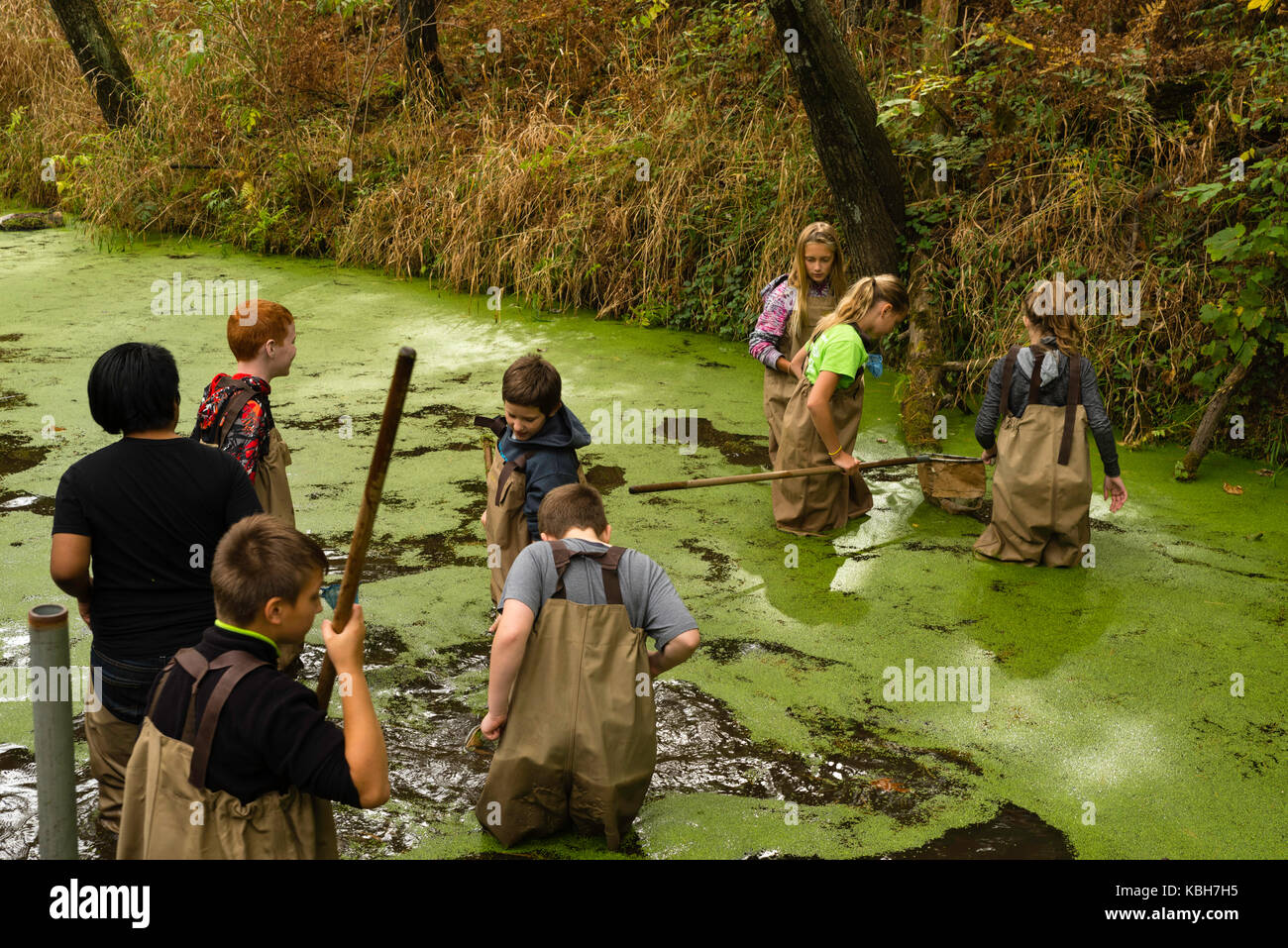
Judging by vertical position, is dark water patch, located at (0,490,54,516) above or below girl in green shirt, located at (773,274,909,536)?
below

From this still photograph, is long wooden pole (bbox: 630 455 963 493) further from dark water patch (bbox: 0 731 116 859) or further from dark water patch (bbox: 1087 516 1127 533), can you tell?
dark water patch (bbox: 0 731 116 859)

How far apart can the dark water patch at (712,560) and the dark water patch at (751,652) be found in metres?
0.55

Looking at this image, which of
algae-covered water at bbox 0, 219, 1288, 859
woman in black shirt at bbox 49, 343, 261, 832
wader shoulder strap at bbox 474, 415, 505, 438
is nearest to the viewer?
woman in black shirt at bbox 49, 343, 261, 832

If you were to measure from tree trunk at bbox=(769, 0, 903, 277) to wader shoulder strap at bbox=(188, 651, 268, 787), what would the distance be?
200 inches

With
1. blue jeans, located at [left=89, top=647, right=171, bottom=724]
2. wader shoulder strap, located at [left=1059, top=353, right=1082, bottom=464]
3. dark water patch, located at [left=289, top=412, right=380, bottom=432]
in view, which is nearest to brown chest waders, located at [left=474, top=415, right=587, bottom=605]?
blue jeans, located at [left=89, top=647, right=171, bottom=724]

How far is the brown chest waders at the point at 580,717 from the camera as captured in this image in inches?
106

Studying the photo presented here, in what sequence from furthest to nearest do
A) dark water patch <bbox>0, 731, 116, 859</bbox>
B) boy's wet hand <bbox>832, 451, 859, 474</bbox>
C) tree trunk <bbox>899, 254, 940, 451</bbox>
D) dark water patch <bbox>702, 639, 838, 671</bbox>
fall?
tree trunk <bbox>899, 254, 940, 451</bbox>
boy's wet hand <bbox>832, 451, 859, 474</bbox>
dark water patch <bbox>702, 639, 838, 671</bbox>
dark water patch <bbox>0, 731, 116, 859</bbox>

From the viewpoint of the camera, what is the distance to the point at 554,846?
2.93m

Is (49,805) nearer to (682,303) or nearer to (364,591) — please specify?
(364,591)

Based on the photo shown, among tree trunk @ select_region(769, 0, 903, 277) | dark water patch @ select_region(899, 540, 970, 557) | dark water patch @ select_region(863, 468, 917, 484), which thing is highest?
tree trunk @ select_region(769, 0, 903, 277)

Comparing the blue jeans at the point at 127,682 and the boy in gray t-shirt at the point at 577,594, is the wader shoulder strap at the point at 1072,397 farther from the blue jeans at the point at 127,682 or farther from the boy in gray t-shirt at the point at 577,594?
the blue jeans at the point at 127,682

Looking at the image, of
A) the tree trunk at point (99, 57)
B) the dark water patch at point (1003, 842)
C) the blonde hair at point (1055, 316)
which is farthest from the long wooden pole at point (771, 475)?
the tree trunk at point (99, 57)

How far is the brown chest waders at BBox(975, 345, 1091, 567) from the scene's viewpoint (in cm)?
459

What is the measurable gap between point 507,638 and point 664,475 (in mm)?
3124
